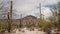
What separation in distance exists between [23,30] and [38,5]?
1.68ft

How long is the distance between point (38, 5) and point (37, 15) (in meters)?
0.18

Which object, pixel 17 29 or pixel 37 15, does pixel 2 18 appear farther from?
pixel 37 15

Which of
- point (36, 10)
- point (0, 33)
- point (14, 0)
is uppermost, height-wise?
point (14, 0)

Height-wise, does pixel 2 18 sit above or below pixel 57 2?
below

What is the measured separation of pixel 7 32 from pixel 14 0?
0.58m

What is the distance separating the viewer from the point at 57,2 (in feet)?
8.25

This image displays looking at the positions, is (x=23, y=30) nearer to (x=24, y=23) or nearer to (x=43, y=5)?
(x=24, y=23)

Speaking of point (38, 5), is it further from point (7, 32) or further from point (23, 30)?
point (7, 32)

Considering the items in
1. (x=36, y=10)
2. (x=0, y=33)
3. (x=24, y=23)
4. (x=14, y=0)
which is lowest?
(x=0, y=33)

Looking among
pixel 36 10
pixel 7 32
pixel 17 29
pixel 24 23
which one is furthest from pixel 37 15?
pixel 7 32

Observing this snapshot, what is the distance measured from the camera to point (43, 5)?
253 cm

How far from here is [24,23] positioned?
8.25 feet

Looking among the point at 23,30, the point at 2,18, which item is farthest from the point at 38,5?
the point at 2,18

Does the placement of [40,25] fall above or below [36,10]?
below
